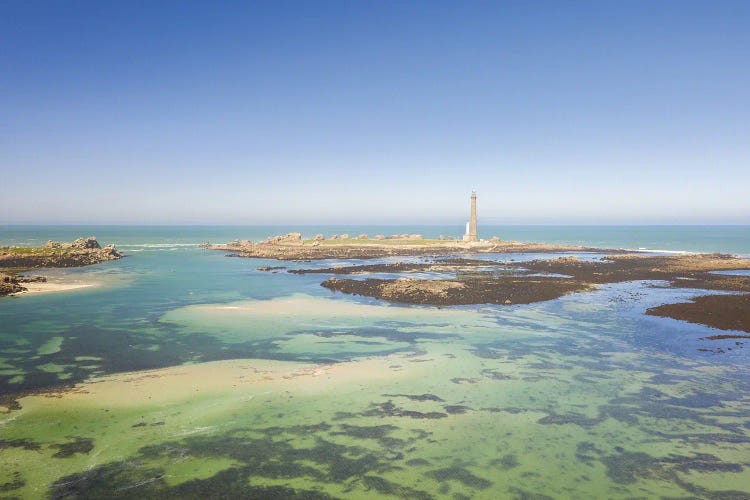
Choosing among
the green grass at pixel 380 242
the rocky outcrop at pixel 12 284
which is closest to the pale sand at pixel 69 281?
the rocky outcrop at pixel 12 284

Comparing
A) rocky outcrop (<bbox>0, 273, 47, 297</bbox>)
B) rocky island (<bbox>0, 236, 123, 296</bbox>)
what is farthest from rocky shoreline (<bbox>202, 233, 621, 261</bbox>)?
rocky outcrop (<bbox>0, 273, 47, 297</bbox>)

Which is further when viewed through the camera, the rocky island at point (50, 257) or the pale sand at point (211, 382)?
the rocky island at point (50, 257)

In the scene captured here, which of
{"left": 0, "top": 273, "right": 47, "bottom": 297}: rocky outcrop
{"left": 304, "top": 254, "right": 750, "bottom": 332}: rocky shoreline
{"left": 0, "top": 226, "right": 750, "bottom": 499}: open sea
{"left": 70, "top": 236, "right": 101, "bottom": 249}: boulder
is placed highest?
{"left": 70, "top": 236, "right": 101, "bottom": 249}: boulder

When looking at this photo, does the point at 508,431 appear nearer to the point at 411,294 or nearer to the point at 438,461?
the point at 438,461

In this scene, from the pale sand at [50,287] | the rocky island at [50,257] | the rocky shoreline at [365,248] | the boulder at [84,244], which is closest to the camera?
the pale sand at [50,287]

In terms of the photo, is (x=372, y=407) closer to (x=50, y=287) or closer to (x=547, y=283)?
(x=547, y=283)

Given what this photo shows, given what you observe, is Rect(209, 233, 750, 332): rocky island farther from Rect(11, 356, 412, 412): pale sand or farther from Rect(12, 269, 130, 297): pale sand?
Rect(12, 269, 130, 297): pale sand

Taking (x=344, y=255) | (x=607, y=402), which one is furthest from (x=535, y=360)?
(x=344, y=255)

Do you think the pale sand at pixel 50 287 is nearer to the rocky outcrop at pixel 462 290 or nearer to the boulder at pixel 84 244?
the rocky outcrop at pixel 462 290

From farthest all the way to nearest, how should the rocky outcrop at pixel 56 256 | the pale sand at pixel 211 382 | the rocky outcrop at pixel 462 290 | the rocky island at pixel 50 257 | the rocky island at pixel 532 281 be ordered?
1. the rocky outcrop at pixel 56 256
2. the rocky island at pixel 50 257
3. the rocky outcrop at pixel 462 290
4. the rocky island at pixel 532 281
5. the pale sand at pixel 211 382
